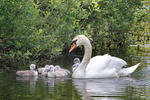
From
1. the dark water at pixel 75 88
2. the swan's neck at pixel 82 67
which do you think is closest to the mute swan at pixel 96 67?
the swan's neck at pixel 82 67

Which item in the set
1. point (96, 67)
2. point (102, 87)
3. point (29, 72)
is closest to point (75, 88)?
point (102, 87)

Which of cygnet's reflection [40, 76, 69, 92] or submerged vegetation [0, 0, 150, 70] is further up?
submerged vegetation [0, 0, 150, 70]

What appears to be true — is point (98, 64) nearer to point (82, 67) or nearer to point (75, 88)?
point (82, 67)

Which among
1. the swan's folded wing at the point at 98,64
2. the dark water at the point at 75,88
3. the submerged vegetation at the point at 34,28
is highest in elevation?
the submerged vegetation at the point at 34,28

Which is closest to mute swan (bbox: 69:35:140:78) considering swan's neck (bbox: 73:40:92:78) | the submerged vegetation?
swan's neck (bbox: 73:40:92:78)

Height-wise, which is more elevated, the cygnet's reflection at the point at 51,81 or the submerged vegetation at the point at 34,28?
the submerged vegetation at the point at 34,28

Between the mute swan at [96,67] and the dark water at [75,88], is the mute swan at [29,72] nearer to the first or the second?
the dark water at [75,88]

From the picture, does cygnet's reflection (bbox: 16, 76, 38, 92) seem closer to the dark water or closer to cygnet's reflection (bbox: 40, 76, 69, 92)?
the dark water

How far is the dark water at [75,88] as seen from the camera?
32.4 feet

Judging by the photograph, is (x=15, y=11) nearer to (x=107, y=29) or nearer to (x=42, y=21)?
(x=42, y=21)

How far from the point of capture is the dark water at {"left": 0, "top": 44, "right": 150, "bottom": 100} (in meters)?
9.88

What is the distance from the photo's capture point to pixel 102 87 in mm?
11367

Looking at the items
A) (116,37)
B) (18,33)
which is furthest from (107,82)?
(116,37)

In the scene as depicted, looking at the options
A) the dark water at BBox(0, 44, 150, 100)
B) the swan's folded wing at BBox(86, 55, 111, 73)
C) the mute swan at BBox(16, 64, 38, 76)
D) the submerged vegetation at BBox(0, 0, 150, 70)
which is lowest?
the dark water at BBox(0, 44, 150, 100)
